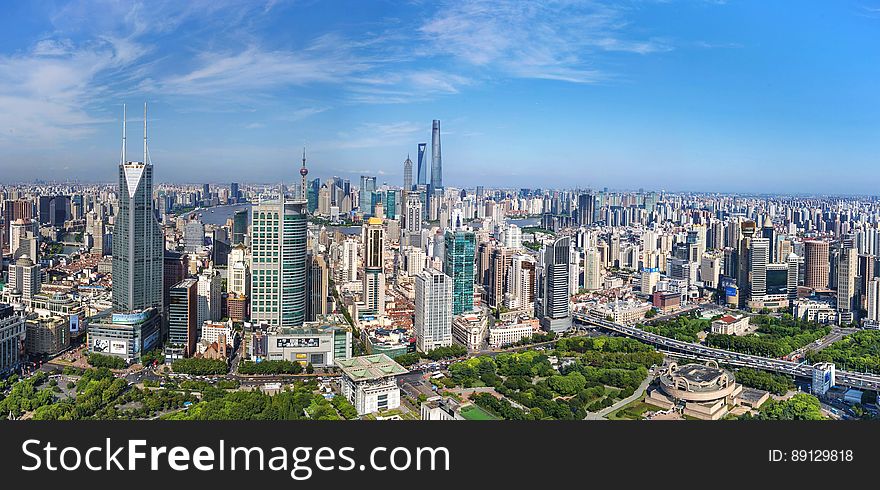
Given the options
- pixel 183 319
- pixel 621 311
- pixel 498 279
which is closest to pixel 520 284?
pixel 498 279

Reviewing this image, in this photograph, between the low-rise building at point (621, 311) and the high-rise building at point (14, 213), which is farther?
the high-rise building at point (14, 213)

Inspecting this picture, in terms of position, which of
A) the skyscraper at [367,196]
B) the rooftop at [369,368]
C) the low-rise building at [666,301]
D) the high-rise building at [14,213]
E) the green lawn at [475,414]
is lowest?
the green lawn at [475,414]

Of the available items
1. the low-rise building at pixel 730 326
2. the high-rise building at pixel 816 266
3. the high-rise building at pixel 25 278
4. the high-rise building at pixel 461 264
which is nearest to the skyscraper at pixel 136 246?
the high-rise building at pixel 25 278

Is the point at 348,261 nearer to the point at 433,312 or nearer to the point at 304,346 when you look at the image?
the point at 433,312

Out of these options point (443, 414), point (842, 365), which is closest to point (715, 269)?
point (842, 365)

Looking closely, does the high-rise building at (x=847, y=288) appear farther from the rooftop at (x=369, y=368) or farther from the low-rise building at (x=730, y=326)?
the rooftop at (x=369, y=368)

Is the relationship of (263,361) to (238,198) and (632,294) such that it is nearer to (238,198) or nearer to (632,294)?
(238,198)
